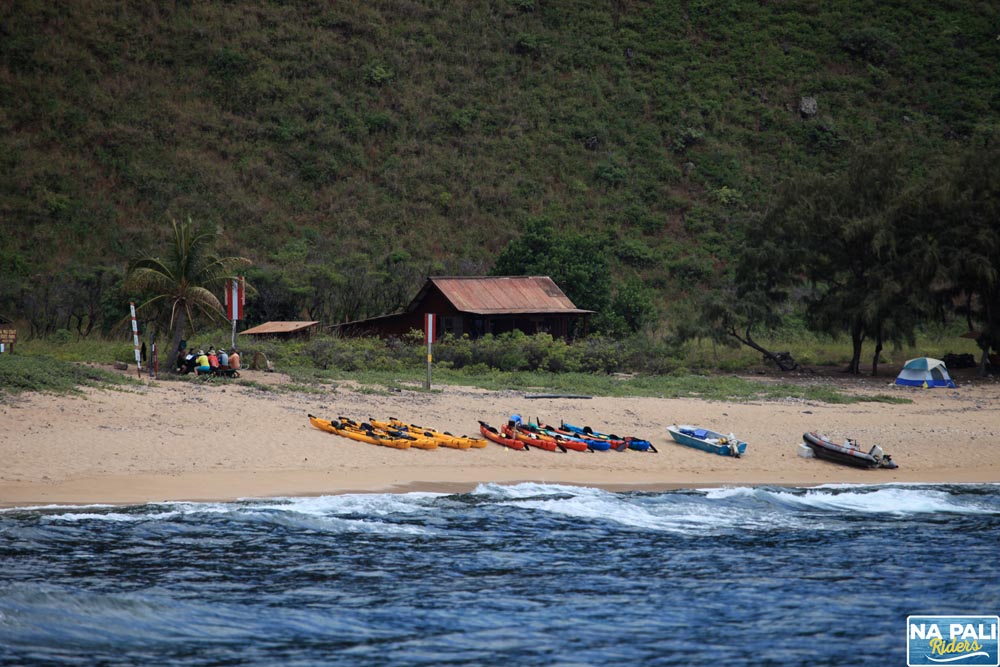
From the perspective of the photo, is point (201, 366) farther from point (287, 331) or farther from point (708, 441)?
point (287, 331)

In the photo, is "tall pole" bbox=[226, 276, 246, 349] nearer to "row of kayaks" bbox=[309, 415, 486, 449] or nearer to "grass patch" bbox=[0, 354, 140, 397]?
"grass patch" bbox=[0, 354, 140, 397]

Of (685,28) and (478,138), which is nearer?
(478,138)

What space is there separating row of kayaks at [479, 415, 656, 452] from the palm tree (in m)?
8.54

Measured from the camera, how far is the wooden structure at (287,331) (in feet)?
135

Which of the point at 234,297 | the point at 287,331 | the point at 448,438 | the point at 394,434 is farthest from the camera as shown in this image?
the point at 287,331

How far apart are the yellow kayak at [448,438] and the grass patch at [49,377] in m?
6.69

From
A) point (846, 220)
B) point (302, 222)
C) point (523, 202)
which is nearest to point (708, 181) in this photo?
point (523, 202)

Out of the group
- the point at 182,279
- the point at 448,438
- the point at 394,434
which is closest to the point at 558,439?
the point at 448,438

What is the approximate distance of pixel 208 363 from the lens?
2734 centimetres

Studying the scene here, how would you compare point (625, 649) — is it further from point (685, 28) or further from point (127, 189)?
point (685, 28)

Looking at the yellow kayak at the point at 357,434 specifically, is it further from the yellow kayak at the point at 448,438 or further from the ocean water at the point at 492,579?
the ocean water at the point at 492,579

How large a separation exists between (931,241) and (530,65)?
46.9 m

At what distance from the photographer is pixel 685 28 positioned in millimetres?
88875

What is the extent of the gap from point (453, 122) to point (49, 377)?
182 ft
